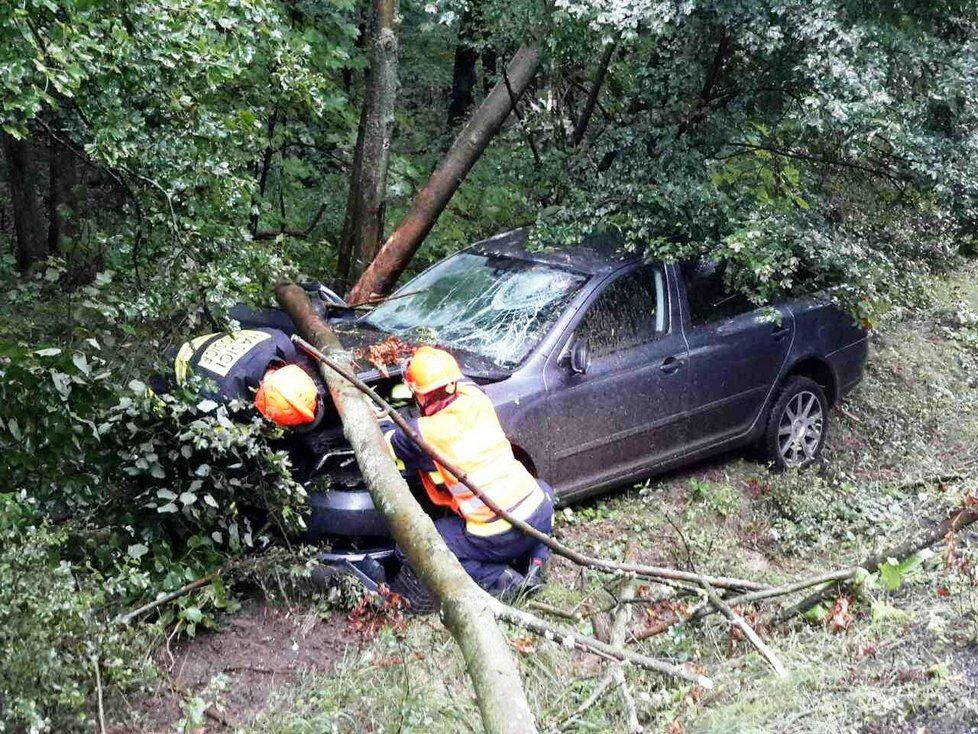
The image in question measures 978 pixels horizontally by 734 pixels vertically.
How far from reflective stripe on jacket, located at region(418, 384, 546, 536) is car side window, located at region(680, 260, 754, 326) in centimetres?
212

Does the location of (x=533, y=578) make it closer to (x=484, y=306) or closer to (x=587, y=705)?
(x=587, y=705)

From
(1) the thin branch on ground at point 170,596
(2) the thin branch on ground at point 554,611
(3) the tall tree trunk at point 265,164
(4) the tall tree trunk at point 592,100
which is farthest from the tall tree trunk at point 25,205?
(2) the thin branch on ground at point 554,611

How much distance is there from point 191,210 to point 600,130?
149 inches

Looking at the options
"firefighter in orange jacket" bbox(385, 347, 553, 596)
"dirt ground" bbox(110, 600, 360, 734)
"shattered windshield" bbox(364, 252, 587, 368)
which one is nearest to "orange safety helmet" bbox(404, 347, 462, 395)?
"firefighter in orange jacket" bbox(385, 347, 553, 596)

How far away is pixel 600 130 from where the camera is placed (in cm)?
748

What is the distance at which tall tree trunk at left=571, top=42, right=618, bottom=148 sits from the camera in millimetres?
7395

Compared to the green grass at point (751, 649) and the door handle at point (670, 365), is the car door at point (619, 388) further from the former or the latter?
the green grass at point (751, 649)

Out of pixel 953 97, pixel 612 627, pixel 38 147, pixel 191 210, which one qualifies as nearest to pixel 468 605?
pixel 612 627

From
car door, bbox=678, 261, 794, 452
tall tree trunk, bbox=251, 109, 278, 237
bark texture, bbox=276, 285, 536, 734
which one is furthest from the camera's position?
tall tree trunk, bbox=251, 109, 278, 237

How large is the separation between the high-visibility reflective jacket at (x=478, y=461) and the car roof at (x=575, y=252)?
1615 millimetres

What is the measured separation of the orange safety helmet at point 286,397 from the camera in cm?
462

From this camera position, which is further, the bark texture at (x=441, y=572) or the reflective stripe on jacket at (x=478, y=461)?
the reflective stripe on jacket at (x=478, y=461)

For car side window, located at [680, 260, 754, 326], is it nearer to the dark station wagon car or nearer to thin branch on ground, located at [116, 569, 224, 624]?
the dark station wagon car

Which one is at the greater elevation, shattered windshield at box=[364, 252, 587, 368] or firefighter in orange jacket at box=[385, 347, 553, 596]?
shattered windshield at box=[364, 252, 587, 368]
